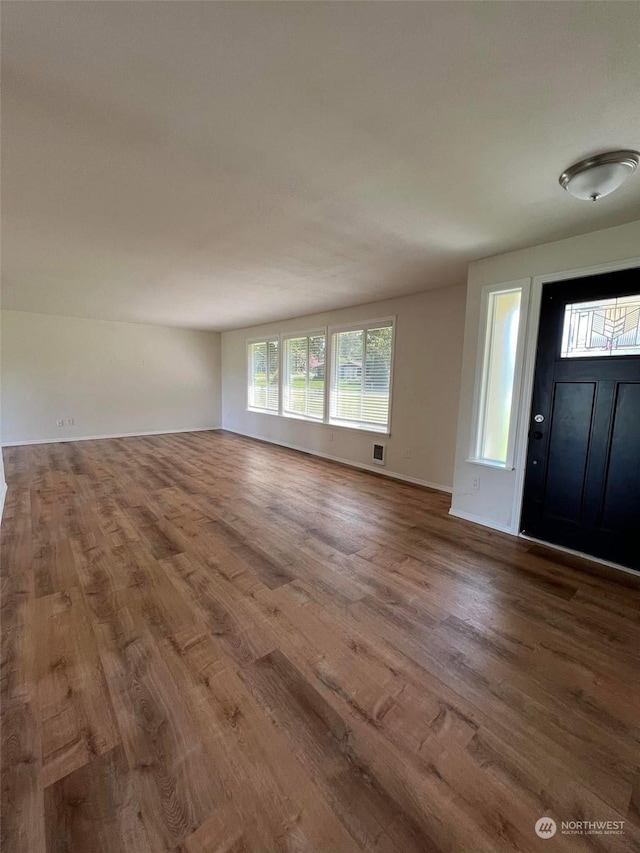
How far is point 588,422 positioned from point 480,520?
1.31 m

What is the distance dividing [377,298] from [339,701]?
460cm

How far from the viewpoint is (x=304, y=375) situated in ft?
20.7

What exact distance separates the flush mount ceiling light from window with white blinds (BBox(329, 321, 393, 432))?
117 inches

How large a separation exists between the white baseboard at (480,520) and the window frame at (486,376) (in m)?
0.54

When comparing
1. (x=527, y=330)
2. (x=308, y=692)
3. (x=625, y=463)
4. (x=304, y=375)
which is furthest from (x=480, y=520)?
(x=304, y=375)

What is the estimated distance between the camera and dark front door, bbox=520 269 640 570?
2521mm

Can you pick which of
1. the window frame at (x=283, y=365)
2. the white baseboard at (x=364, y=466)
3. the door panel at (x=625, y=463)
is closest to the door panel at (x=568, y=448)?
the door panel at (x=625, y=463)

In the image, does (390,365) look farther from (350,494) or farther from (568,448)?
(568,448)

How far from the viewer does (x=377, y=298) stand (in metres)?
4.84

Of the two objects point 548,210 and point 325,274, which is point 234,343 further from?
point 548,210

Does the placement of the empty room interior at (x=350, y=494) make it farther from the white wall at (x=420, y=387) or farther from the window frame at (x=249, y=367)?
the window frame at (x=249, y=367)

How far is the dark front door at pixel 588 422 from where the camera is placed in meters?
2.52

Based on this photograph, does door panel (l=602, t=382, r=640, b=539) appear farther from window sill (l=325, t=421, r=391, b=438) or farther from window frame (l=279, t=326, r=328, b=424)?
window frame (l=279, t=326, r=328, b=424)

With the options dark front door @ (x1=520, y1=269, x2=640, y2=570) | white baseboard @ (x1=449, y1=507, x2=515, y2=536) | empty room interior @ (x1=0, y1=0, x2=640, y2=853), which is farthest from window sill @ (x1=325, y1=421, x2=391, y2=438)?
dark front door @ (x1=520, y1=269, x2=640, y2=570)
